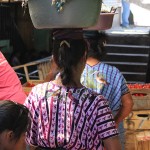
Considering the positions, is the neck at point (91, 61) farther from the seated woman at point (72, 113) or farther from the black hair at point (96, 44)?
the seated woman at point (72, 113)

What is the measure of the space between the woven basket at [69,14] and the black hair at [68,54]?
0.52 feet

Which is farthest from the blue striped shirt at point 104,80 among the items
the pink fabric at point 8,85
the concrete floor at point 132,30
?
the concrete floor at point 132,30

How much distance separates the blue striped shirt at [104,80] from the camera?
3416 mm

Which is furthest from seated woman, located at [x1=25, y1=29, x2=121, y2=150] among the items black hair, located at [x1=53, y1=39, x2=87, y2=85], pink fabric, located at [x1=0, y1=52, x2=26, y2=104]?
pink fabric, located at [x1=0, y1=52, x2=26, y2=104]

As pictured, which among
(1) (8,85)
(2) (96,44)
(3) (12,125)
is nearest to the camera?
(3) (12,125)

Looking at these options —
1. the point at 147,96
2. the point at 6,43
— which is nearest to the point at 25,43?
the point at 6,43

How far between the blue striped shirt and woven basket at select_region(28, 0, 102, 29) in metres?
1.18

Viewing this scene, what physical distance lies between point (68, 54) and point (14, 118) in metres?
0.66

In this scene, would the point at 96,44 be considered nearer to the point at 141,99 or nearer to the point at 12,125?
the point at 12,125

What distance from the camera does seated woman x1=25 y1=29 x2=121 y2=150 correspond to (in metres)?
2.39

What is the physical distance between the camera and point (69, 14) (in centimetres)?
221

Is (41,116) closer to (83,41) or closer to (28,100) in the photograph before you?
(28,100)

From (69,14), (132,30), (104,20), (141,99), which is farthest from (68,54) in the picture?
(132,30)

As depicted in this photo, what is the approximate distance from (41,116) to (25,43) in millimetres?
7420
